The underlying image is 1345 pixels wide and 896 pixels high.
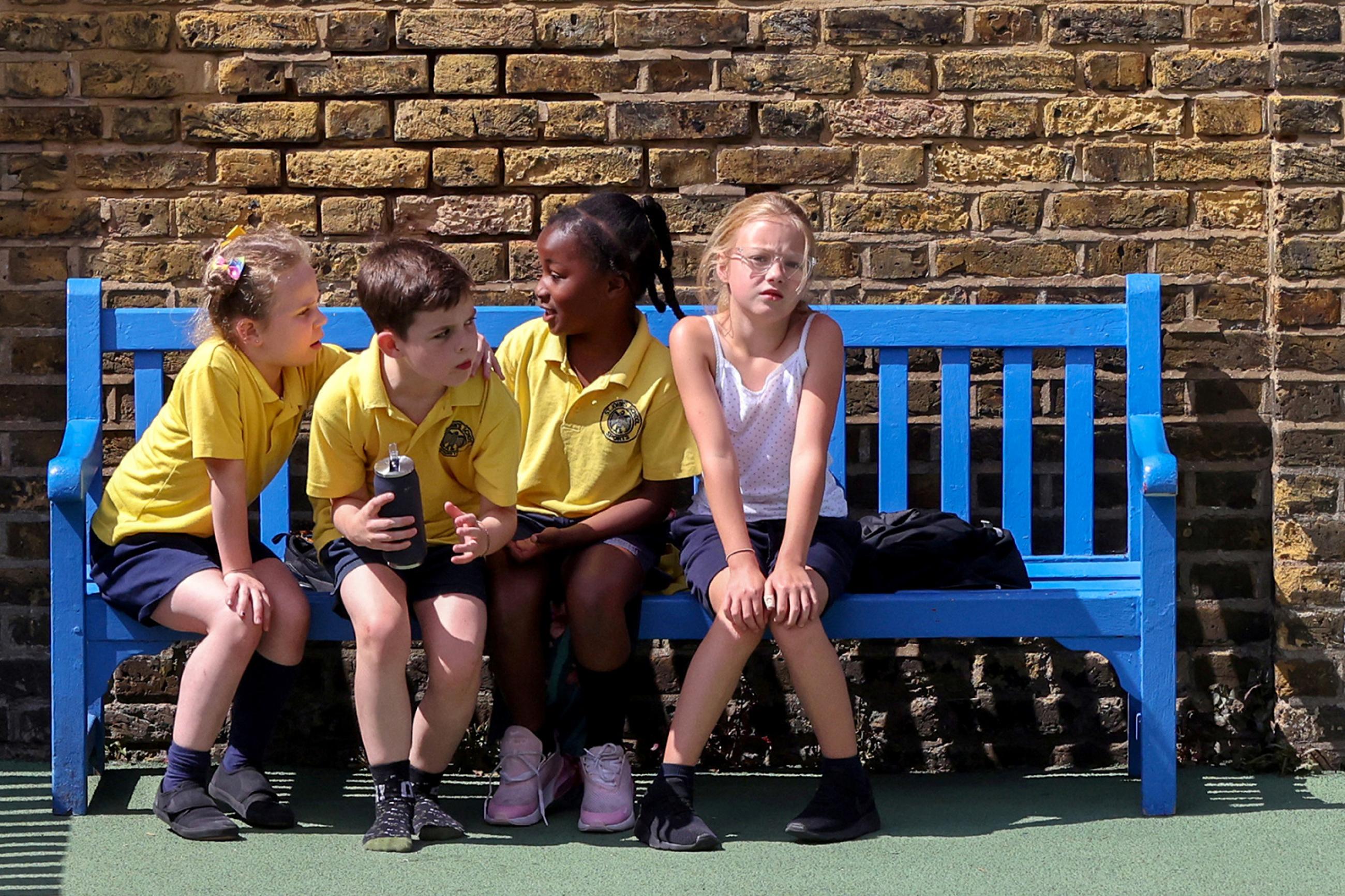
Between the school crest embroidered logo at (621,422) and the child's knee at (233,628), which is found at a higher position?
the school crest embroidered logo at (621,422)

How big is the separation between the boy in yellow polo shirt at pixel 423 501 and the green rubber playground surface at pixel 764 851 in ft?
0.59

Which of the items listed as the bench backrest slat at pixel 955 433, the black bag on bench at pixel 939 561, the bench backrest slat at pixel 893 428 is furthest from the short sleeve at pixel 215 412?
the bench backrest slat at pixel 955 433

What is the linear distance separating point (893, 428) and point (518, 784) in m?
1.23

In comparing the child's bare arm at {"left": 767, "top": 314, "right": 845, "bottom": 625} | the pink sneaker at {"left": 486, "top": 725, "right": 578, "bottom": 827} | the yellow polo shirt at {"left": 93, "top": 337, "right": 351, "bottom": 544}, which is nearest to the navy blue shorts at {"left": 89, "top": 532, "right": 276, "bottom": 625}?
the yellow polo shirt at {"left": 93, "top": 337, "right": 351, "bottom": 544}

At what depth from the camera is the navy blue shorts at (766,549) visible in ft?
10.4

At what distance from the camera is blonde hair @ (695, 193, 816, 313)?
3.32m

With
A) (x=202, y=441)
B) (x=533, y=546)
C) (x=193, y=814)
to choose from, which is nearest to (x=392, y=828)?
(x=193, y=814)

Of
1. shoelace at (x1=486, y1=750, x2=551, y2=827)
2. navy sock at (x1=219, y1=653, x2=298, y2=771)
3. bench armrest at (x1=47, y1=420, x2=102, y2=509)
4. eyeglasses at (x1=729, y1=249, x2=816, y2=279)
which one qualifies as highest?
eyeglasses at (x1=729, y1=249, x2=816, y2=279)

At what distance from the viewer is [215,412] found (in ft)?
10.3

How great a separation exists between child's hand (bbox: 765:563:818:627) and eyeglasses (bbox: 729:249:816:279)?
67cm

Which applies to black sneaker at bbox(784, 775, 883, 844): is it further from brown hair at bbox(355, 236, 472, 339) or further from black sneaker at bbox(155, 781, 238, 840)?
brown hair at bbox(355, 236, 472, 339)

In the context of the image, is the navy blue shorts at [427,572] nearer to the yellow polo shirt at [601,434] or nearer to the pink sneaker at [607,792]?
the yellow polo shirt at [601,434]

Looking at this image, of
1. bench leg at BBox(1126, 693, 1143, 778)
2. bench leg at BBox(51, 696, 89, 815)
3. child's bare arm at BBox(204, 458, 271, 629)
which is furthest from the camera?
bench leg at BBox(1126, 693, 1143, 778)

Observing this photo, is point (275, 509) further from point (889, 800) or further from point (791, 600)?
point (889, 800)
